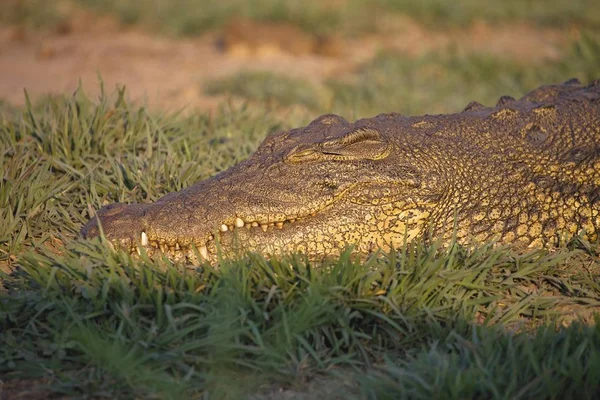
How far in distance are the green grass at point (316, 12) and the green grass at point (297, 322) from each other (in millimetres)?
5999

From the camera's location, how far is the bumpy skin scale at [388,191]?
3.34 meters

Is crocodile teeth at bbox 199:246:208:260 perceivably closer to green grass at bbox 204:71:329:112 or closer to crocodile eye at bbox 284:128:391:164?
crocodile eye at bbox 284:128:391:164

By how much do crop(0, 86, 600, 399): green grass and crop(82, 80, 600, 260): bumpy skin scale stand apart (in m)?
0.15

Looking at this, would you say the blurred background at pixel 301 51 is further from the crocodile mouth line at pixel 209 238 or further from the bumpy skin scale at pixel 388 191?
the crocodile mouth line at pixel 209 238

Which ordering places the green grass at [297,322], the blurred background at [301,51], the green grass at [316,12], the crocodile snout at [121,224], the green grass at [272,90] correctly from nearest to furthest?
the green grass at [297,322] → the crocodile snout at [121,224] → the green grass at [272,90] → the blurred background at [301,51] → the green grass at [316,12]

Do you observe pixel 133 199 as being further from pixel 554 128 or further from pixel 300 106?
pixel 300 106

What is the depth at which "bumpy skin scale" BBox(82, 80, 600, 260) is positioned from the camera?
3340 millimetres

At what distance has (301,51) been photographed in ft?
28.2

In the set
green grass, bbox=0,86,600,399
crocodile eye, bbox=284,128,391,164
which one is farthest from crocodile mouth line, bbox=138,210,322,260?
crocodile eye, bbox=284,128,391,164

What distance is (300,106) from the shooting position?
6.43 meters

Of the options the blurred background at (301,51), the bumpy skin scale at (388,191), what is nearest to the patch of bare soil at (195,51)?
the blurred background at (301,51)

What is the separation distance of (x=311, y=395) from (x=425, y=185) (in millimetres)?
1289

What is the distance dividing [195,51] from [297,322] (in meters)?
6.35

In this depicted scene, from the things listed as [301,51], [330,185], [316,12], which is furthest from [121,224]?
[316,12]
